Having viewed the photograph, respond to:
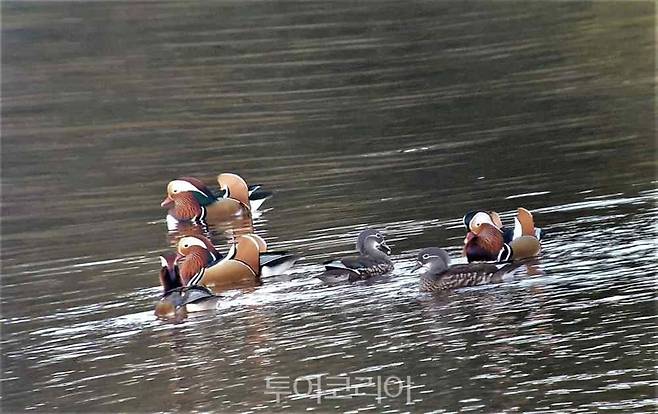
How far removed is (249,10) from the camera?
25172mm

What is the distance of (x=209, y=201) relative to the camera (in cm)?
1292

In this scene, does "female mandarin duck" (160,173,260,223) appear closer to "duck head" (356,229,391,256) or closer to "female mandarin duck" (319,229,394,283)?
"duck head" (356,229,391,256)

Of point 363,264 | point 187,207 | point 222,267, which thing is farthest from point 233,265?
point 187,207

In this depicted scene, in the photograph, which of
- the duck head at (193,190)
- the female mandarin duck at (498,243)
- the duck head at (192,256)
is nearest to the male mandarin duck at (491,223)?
the female mandarin duck at (498,243)

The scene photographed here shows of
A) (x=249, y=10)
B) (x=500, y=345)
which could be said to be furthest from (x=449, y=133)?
(x=249, y=10)

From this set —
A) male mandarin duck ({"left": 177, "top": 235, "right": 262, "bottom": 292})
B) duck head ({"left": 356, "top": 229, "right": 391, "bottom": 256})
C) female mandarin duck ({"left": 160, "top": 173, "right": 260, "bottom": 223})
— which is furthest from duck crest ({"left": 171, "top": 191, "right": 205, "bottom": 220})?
duck head ({"left": 356, "top": 229, "right": 391, "bottom": 256})

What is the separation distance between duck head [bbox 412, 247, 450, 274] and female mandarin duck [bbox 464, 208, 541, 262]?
30 centimetres

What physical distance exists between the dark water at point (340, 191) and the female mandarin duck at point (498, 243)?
26cm

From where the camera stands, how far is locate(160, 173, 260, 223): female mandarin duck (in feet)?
42.2

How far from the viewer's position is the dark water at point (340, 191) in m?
8.80

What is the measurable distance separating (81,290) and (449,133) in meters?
5.59

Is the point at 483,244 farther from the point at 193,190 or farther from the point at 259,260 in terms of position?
the point at 193,190

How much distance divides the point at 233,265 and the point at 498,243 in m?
1.90

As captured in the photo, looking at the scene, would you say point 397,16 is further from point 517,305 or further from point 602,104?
point 517,305
